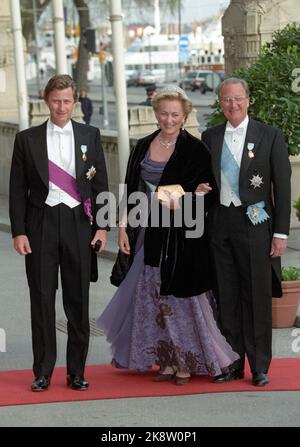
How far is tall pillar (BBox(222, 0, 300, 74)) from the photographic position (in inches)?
631

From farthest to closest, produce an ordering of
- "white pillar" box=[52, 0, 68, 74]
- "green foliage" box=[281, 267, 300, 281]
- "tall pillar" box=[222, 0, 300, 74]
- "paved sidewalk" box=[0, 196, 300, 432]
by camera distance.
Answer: "white pillar" box=[52, 0, 68, 74]
"tall pillar" box=[222, 0, 300, 74]
"green foliage" box=[281, 267, 300, 281]
"paved sidewalk" box=[0, 196, 300, 432]

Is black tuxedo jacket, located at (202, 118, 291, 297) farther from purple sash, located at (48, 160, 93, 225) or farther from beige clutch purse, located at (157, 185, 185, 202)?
purple sash, located at (48, 160, 93, 225)

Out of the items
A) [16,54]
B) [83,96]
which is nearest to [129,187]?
[16,54]

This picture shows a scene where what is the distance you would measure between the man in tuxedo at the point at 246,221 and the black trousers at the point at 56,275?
826 mm

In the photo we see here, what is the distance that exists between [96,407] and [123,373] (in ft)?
3.05

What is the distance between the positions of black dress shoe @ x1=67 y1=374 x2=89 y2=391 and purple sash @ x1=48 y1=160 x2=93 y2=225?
40.4 inches

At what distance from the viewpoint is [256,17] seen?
630 inches

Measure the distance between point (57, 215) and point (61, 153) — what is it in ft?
1.28

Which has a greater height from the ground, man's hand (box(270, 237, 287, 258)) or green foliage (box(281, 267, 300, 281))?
A: man's hand (box(270, 237, 287, 258))

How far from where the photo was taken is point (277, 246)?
8320mm

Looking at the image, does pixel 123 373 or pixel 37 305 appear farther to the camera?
pixel 123 373

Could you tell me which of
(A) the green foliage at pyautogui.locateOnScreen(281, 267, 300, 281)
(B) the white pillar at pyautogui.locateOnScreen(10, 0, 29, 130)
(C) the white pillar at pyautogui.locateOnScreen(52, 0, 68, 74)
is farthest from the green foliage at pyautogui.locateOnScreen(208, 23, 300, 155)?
(B) the white pillar at pyautogui.locateOnScreen(10, 0, 29, 130)

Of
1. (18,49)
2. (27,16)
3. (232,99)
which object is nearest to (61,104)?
(232,99)
